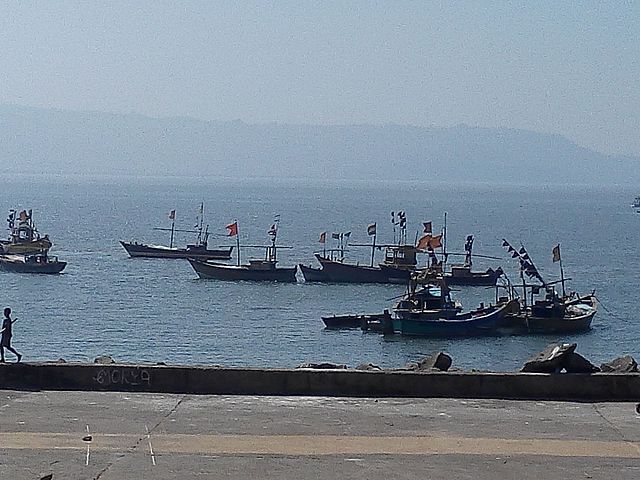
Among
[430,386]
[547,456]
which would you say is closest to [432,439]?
[547,456]

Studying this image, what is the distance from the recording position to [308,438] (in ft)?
36.5

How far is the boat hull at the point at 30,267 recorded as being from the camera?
92562 mm

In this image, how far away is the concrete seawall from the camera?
43.6 feet

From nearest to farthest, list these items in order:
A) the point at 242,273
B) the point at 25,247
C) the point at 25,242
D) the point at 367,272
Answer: the point at 367,272
the point at 242,273
the point at 25,247
the point at 25,242

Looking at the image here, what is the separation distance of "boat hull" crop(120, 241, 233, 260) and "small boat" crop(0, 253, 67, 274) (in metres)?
14.6

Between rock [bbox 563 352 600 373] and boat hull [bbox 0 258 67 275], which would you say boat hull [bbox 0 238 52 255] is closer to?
boat hull [bbox 0 258 67 275]

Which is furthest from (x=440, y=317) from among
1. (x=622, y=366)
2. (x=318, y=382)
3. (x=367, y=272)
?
(x=318, y=382)

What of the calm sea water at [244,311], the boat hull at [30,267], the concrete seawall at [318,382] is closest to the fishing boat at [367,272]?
the calm sea water at [244,311]

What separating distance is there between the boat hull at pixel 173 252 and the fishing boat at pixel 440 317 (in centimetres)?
5055

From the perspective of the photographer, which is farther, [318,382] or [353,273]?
[353,273]

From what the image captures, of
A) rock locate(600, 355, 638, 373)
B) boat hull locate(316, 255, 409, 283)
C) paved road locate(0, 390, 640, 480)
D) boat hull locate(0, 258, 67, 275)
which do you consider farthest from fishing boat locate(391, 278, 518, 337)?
paved road locate(0, 390, 640, 480)

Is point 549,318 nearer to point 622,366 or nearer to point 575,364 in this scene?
point 622,366

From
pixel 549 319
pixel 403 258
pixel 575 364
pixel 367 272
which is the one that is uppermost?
pixel 575 364

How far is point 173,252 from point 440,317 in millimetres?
58645
